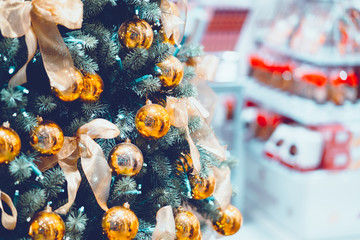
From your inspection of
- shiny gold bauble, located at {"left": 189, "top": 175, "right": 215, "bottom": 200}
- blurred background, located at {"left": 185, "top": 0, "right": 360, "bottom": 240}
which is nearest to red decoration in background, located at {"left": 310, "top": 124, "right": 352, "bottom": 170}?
blurred background, located at {"left": 185, "top": 0, "right": 360, "bottom": 240}

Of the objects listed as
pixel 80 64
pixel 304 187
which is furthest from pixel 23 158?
pixel 304 187

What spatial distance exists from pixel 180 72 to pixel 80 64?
0.77 ft

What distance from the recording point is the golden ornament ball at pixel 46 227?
80 centimetres

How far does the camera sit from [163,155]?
101 centimetres

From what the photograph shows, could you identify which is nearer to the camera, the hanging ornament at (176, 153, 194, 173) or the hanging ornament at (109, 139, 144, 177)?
the hanging ornament at (109, 139, 144, 177)

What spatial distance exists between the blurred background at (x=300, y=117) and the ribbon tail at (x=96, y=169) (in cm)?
170

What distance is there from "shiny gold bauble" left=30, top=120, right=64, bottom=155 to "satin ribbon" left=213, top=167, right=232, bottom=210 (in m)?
0.46

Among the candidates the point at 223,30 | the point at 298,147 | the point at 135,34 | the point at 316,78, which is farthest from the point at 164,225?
the point at 223,30

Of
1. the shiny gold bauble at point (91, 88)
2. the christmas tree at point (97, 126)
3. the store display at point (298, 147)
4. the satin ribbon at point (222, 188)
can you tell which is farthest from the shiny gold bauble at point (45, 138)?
the store display at point (298, 147)

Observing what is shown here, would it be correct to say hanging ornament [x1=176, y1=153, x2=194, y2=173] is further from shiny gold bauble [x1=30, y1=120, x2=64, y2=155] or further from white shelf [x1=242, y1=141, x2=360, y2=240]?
white shelf [x1=242, y1=141, x2=360, y2=240]

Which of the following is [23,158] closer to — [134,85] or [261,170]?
[134,85]

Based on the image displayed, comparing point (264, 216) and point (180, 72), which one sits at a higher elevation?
point (180, 72)

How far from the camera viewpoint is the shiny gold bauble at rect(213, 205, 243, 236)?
3.76ft

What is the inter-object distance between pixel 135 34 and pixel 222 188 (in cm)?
47
